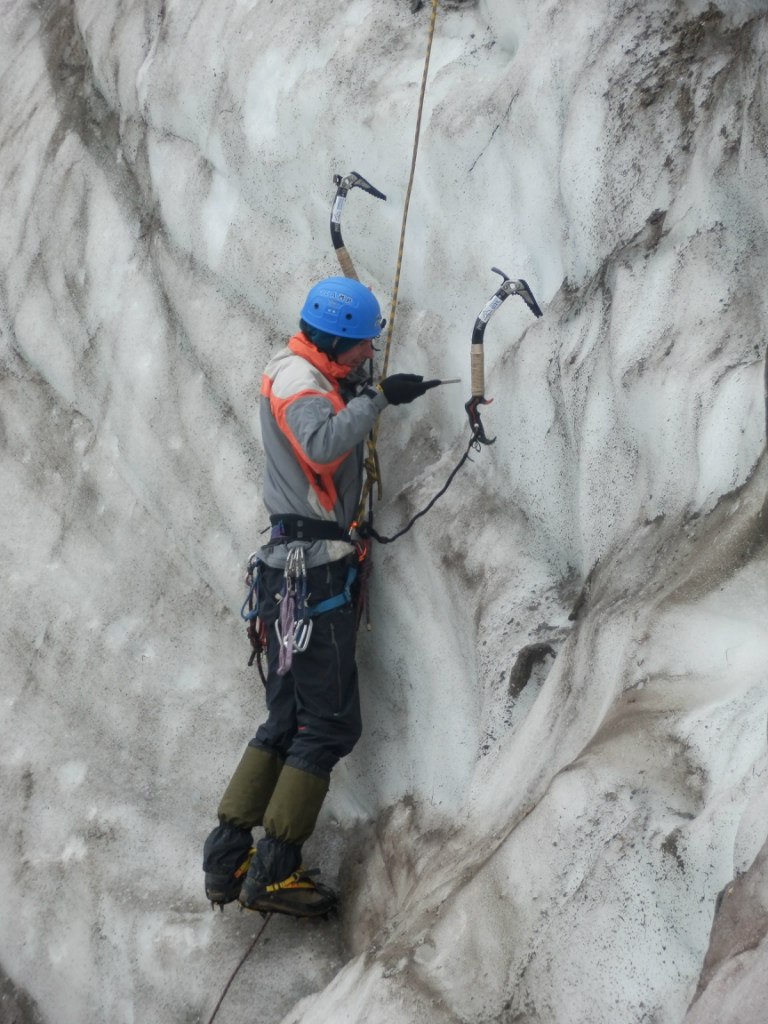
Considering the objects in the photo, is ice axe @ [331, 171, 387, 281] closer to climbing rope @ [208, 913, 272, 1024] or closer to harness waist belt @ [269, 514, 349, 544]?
harness waist belt @ [269, 514, 349, 544]

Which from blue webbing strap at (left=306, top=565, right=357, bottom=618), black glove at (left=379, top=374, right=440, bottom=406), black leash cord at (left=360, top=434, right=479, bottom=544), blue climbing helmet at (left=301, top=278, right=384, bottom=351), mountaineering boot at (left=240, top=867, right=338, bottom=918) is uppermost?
blue climbing helmet at (left=301, top=278, right=384, bottom=351)

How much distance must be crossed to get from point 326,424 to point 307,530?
0.39 m

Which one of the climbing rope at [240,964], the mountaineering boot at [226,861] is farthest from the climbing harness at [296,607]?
the climbing rope at [240,964]

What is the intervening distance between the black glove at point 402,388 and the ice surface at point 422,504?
0.75 ft

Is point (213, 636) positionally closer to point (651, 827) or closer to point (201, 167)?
point (201, 167)

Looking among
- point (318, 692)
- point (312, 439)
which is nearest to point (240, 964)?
point (318, 692)

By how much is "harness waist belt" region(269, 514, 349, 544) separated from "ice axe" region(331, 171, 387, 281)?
0.86 metres

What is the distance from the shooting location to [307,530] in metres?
3.77

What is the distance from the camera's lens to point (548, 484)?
3514 millimetres

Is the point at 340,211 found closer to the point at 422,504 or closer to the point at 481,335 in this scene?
the point at 481,335

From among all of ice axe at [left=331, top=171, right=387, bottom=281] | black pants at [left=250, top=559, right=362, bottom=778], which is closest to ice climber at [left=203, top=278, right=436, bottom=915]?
black pants at [left=250, top=559, right=362, bottom=778]

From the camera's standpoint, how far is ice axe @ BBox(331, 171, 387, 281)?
4059 mm

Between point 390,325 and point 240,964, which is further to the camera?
point 390,325

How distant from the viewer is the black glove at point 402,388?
3654 mm
